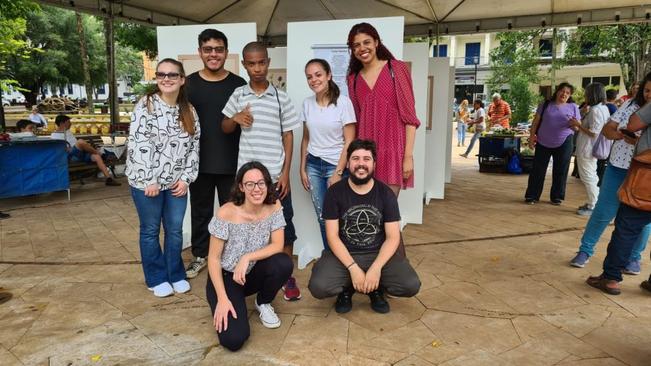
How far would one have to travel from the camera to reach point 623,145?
3465 millimetres

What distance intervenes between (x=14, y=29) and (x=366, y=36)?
43.7ft

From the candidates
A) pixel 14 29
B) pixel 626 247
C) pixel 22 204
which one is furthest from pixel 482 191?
pixel 14 29

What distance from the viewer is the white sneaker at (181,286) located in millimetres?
3396

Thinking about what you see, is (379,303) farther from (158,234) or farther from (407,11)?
(407,11)

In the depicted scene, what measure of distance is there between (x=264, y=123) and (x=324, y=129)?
42cm

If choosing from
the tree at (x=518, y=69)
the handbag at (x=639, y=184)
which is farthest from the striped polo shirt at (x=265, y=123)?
the tree at (x=518, y=69)

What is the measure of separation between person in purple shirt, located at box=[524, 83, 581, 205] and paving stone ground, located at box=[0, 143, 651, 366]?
64.6 inches

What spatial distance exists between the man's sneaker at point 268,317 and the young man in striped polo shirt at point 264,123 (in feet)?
1.21

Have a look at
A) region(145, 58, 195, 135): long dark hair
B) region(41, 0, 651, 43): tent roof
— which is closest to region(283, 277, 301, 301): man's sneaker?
region(145, 58, 195, 135): long dark hair

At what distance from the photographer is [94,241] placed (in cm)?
472

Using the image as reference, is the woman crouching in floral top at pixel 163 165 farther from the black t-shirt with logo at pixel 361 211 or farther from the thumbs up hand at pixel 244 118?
the black t-shirt with logo at pixel 361 211

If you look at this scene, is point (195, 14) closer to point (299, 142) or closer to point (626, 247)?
point (299, 142)

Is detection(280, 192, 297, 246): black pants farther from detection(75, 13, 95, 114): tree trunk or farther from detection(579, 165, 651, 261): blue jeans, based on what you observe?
detection(75, 13, 95, 114): tree trunk

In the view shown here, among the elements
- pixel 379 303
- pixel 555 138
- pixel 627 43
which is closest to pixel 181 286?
pixel 379 303
